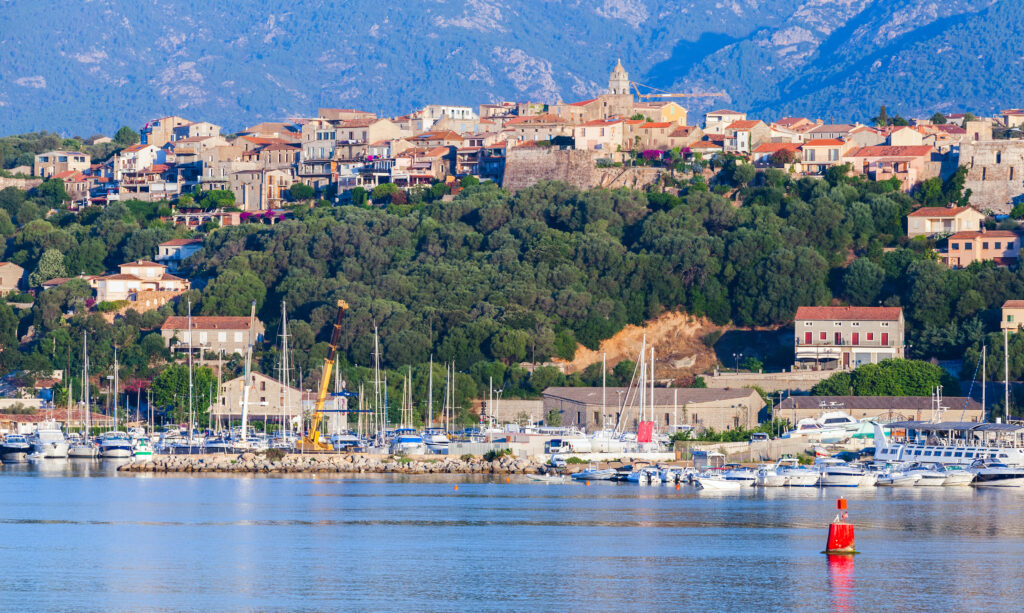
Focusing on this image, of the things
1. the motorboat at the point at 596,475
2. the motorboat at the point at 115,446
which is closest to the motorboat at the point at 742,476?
the motorboat at the point at 596,475

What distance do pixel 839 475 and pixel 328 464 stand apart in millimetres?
19218

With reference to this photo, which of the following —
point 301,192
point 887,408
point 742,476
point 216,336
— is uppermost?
point 301,192

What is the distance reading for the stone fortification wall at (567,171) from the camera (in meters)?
96.4

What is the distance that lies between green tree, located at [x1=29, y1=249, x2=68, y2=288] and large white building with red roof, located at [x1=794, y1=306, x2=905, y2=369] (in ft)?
146

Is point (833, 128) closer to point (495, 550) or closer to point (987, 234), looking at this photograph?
point (987, 234)

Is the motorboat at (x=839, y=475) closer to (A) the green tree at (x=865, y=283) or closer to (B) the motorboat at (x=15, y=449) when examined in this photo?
(A) the green tree at (x=865, y=283)

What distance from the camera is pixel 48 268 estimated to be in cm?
9744

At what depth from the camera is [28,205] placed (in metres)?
112

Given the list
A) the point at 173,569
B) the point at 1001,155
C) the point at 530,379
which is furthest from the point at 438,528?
the point at 1001,155

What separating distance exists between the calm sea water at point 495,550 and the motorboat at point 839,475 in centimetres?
245

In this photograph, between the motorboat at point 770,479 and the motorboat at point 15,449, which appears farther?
the motorboat at point 15,449

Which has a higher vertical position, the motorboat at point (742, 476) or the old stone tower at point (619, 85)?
the old stone tower at point (619, 85)

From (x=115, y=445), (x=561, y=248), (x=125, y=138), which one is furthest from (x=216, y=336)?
(x=125, y=138)

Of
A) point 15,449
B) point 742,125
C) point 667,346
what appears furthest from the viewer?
point 742,125
